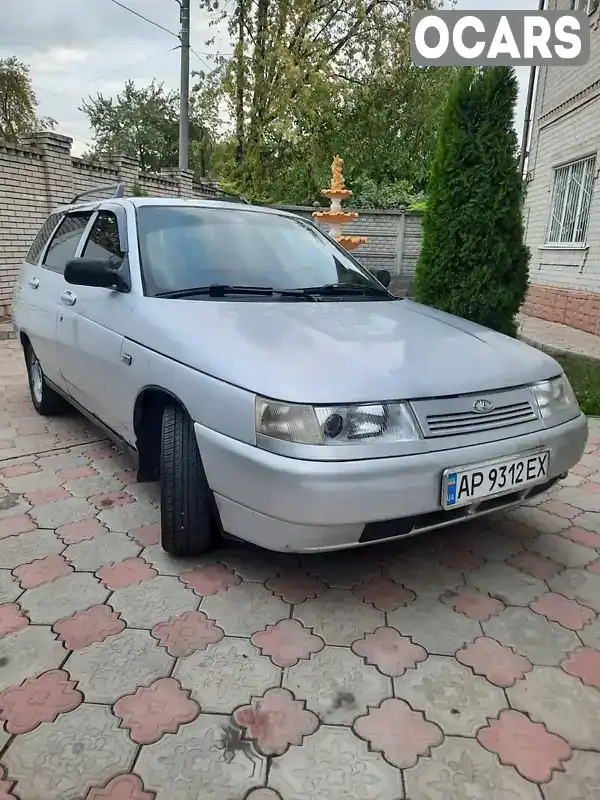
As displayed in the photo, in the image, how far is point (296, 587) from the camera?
2.39m

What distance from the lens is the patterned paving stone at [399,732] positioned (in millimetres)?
1604

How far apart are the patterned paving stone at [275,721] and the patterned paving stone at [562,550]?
148cm

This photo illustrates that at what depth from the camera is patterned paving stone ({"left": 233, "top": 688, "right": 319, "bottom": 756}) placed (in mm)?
1635

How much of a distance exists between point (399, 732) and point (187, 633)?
2.66 feet

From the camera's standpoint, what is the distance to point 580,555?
2711 mm

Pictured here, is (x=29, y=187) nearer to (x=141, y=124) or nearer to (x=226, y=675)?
(x=226, y=675)

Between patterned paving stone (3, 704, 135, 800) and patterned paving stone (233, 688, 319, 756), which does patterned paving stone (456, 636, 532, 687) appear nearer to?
patterned paving stone (233, 688, 319, 756)

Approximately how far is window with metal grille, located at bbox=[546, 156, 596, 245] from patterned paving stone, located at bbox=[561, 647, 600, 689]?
8322 millimetres

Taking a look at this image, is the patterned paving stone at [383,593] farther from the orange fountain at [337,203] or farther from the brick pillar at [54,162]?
the orange fountain at [337,203]

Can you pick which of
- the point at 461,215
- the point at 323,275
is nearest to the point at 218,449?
the point at 323,275

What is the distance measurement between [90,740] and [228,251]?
222cm

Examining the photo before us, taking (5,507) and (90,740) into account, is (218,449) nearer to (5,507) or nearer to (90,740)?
(90,740)

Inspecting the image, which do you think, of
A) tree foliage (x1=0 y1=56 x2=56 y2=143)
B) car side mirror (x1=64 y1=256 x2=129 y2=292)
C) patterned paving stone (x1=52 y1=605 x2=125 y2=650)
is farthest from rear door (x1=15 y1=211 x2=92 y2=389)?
tree foliage (x1=0 y1=56 x2=56 y2=143)

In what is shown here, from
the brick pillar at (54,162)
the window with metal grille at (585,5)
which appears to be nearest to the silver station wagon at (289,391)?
the brick pillar at (54,162)
